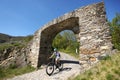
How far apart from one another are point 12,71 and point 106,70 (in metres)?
8.18

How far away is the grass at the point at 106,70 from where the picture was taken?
5.64 metres

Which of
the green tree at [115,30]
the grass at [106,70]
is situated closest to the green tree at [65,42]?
the green tree at [115,30]

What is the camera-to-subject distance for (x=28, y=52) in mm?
13414

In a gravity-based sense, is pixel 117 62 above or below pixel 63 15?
below

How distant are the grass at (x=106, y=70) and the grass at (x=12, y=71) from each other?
6209mm

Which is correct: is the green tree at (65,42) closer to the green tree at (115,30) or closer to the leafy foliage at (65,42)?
the leafy foliage at (65,42)

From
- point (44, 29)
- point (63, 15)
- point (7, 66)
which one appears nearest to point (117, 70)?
point (63, 15)

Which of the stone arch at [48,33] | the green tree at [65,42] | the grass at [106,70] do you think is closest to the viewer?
the grass at [106,70]

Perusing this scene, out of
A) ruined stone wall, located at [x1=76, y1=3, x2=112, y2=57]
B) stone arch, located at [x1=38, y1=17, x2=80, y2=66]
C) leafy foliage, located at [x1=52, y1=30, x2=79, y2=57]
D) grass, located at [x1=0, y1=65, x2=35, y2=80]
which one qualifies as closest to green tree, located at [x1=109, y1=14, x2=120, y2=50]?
stone arch, located at [x1=38, y1=17, x2=80, y2=66]

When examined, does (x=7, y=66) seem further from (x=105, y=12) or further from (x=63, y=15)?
(x=105, y=12)

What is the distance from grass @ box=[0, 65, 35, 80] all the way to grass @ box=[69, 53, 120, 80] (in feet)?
20.4

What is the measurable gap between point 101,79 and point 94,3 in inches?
175

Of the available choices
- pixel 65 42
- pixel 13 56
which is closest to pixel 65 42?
pixel 65 42

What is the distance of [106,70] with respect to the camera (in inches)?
238
